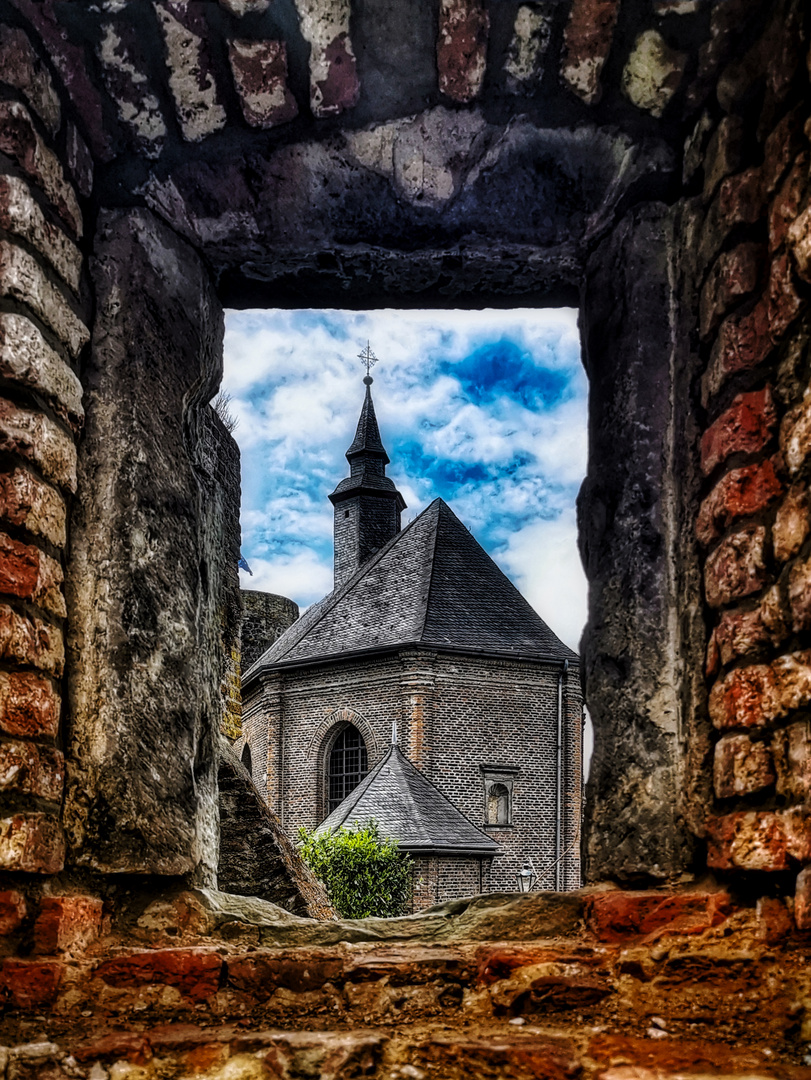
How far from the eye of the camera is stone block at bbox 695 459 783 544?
73.2 inches

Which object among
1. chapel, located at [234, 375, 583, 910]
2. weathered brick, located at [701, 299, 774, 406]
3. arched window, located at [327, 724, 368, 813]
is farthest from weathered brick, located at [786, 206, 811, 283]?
arched window, located at [327, 724, 368, 813]

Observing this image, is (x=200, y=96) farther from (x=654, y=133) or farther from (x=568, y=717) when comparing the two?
(x=568, y=717)

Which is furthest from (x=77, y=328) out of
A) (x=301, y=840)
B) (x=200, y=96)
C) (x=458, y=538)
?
(x=458, y=538)

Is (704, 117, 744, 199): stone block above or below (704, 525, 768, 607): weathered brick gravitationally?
above

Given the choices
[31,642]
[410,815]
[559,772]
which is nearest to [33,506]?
[31,642]

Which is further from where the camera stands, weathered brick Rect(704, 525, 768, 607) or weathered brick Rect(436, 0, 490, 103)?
weathered brick Rect(436, 0, 490, 103)

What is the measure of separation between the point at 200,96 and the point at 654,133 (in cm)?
106

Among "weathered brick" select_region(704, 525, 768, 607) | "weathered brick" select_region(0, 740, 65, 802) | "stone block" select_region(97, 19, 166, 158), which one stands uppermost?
"stone block" select_region(97, 19, 166, 158)

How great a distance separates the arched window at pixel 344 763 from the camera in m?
23.4

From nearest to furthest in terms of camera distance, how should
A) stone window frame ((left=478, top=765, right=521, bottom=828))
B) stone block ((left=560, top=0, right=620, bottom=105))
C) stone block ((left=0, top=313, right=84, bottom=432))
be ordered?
stone block ((left=0, top=313, right=84, bottom=432)) < stone block ((left=560, top=0, right=620, bottom=105)) < stone window frame ((left=478, top=765, right=521, bottom=828))

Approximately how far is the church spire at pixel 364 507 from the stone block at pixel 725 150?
2843cm

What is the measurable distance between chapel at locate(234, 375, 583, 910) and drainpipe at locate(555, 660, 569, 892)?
3 cm

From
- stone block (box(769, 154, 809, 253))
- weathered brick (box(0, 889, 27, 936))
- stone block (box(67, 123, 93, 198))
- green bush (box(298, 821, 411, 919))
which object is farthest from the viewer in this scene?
green bush (box(298, 821, 411, 919))

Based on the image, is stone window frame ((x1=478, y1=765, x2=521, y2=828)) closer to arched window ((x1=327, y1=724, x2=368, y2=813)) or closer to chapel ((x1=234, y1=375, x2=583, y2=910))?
chapel ((x1=234, y1=375, x2=583, y2=910))
